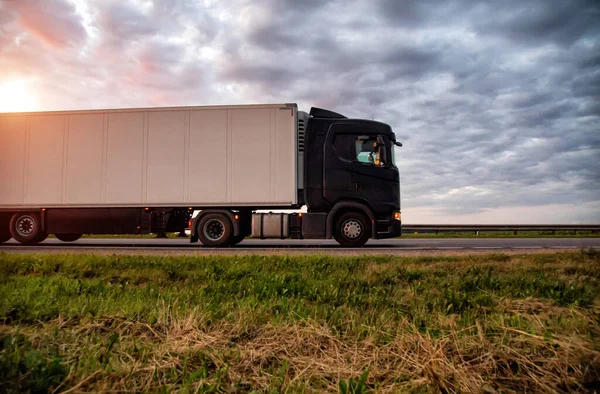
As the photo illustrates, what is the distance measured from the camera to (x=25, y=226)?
42.8ft

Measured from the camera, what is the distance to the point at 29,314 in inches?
132

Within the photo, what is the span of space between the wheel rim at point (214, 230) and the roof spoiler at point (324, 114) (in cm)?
446

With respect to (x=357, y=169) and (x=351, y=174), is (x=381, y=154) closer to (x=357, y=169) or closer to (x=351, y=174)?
(x=357, y=169)

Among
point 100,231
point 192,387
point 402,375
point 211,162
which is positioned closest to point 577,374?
point 402,375

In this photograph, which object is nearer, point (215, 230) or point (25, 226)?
point (215, 230)

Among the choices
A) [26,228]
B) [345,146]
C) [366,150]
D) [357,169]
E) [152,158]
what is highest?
[345,146]

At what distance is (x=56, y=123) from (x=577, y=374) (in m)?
14.3

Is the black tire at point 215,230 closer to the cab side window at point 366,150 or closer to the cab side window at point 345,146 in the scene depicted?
the cab side window at point 345,146

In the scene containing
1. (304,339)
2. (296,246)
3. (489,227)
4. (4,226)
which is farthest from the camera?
(489,227)

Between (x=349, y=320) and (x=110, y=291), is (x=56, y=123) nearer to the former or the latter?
(x=110, y=291)

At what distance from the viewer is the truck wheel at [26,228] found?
12.9 metres

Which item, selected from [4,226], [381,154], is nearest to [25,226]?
[4,226]

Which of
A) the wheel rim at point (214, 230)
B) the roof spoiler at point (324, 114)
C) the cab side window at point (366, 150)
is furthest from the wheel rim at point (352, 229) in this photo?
the wheel rim at point (214, 230)

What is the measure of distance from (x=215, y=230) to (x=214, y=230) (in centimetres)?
3
